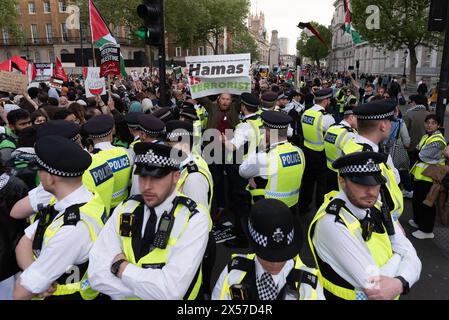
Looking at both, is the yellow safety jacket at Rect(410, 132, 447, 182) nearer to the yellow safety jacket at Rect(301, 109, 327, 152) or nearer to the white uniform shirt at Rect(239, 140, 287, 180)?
the yellow safety jacket at Rect(301, 109, 327, 152)

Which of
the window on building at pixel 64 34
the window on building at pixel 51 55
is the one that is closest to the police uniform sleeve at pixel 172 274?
the window on building at pixel 64 34

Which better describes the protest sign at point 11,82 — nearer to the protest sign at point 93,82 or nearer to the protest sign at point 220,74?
the protest sign at point 93,82

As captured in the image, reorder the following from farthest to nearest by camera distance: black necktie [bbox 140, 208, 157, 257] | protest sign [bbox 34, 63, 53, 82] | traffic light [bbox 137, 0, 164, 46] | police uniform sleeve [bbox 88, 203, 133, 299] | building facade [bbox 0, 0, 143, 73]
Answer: building facade [bbox 0, 0, 143, 73] < protest sign [bbox 34, 63, 53, 82] < traffic light [bbox 137, 0, 164, 46] < black necktie [bbox 140, 208, 157, 257] < police uniform sleeve [bbox 88, 203, 133, 299]

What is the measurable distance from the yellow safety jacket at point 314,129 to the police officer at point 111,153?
387 cm

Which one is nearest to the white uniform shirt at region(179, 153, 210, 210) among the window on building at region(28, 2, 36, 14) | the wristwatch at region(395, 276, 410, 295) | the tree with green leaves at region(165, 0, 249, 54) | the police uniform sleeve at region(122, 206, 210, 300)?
the police uniform sleeve at region(122, 206, 210, 300)

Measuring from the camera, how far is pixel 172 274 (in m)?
2.06

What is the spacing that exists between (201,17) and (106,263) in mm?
44309

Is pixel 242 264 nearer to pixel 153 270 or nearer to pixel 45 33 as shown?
pixel 153 270

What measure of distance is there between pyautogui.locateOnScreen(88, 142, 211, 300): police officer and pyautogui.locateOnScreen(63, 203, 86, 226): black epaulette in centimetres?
20

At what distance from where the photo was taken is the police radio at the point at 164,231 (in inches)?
85.7

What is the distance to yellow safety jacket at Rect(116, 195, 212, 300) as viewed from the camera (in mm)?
2197

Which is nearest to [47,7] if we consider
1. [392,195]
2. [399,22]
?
[399,22]

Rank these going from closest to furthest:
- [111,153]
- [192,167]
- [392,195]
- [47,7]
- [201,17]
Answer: [392,195] < [192,167] < [111,153] < [201,17] < [47,7]

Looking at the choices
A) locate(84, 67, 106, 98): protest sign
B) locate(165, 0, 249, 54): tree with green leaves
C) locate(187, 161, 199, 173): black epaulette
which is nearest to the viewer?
locate(187, 161, 199, 173): black epaulette
